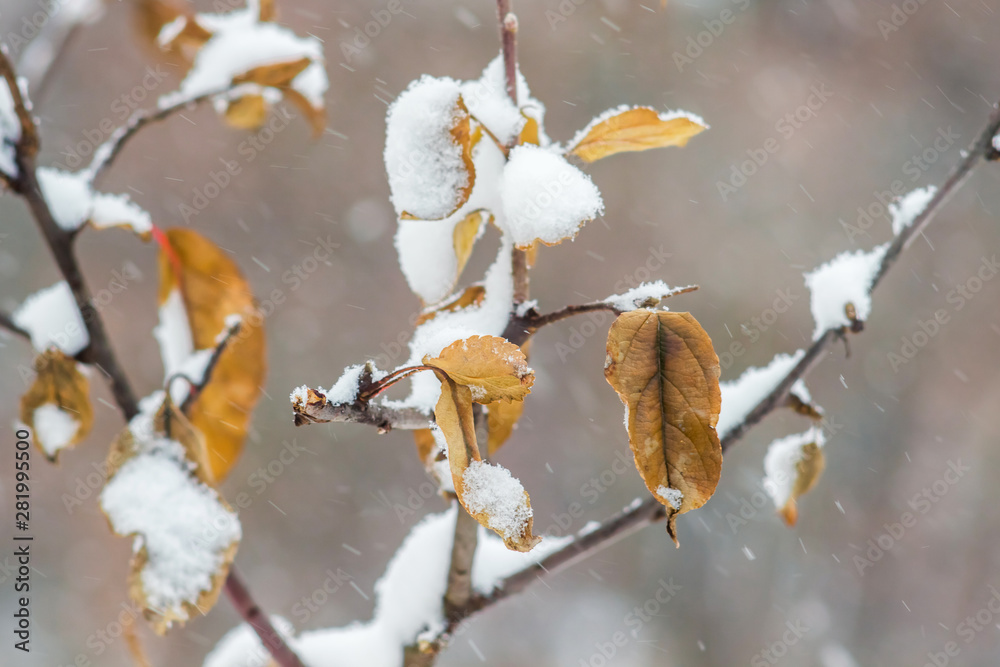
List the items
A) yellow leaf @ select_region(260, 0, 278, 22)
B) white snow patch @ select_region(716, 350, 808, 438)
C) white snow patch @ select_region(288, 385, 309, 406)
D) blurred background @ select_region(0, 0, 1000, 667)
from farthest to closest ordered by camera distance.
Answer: blurred background @ select_region(0, 0, 1000, 667)
yellow leaf @ select_region(260, 0, 278, 22)
white snow patch @ select_region(716, 350, 808, 438)
white snow patch @ select_region(288, 385, 309, 406)

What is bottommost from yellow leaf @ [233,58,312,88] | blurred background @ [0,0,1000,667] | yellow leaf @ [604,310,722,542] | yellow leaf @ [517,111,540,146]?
blurred background @ [0,0,1000,667]

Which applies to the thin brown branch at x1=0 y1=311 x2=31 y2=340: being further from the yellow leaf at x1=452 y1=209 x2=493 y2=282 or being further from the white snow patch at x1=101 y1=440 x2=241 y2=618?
the yellow leaf at x1=452 y1=209 x2=493 y2=282

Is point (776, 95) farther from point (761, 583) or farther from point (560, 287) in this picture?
point (761, 583)

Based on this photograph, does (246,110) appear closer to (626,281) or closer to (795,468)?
(795,468)

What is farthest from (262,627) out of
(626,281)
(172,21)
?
(626,281)

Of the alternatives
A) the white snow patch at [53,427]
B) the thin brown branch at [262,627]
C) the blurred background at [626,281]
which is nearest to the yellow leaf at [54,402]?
the white snow patch at [53,427]

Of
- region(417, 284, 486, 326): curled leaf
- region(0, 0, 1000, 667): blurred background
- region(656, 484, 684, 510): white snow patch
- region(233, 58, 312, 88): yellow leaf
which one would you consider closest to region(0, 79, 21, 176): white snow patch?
region(233, 58, 312, 88): yellow leaf

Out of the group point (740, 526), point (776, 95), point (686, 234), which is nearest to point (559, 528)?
point (740, 526)
